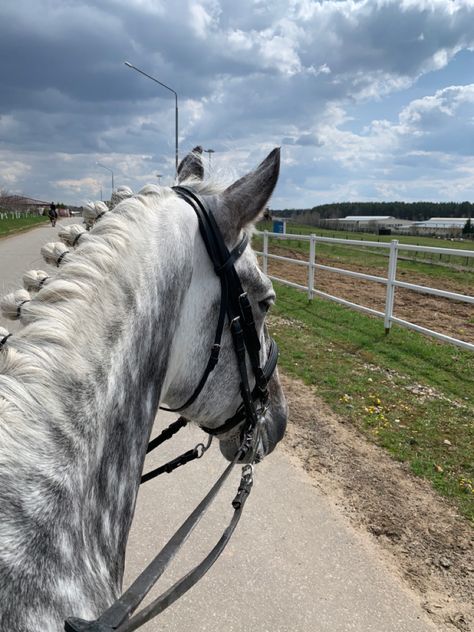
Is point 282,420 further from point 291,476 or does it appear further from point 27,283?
point 291,476

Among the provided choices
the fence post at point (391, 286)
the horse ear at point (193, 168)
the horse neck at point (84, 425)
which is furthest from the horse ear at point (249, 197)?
the fence post at point (391, 286)

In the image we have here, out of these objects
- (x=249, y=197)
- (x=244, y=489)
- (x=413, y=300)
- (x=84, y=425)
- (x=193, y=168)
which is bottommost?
(x=413, y=300)

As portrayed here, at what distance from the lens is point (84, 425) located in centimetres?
107

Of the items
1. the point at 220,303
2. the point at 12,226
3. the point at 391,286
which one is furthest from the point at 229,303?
the point at 12,226

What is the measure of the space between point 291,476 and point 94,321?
122 inches

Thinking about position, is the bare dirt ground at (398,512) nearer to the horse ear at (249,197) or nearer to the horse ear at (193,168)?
the horse ear at (249,197)

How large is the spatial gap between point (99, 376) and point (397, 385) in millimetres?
5379

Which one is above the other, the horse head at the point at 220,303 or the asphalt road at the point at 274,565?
the horse head at the point at 220,303

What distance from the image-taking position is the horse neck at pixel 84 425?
938 millimetres

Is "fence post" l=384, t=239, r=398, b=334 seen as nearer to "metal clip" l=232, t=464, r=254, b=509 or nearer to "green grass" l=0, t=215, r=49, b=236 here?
"metal clip" l=232, t=464, r=254, b=509

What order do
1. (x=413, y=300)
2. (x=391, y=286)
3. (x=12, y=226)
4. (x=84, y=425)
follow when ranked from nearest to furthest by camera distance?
(x=84, y=425) → (x=391, y=286) → (x=413, y=300) → (x=12, y=226)

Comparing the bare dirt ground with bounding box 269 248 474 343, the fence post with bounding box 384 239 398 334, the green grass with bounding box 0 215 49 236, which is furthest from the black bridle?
the green grass with bounding box 0 215 49 236

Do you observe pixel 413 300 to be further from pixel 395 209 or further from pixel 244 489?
pixel 395 209

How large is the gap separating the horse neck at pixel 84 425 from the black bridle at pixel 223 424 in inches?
3.1
